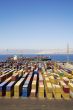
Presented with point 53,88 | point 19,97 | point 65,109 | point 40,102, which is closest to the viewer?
point 65,109

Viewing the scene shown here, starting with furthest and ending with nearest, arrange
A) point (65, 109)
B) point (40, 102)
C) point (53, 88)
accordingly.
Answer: point (53, 88) < point (40, 102) < point (65, 109)

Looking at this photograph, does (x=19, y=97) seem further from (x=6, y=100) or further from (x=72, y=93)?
(x=72, y=93)

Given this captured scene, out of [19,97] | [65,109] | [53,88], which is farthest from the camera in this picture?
[53,88]

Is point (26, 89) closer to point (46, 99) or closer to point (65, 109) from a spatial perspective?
point (46, 99)

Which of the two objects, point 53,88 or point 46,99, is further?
point 53,88

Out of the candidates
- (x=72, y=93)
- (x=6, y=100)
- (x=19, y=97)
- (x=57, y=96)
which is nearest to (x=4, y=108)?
(x=6, y=100)

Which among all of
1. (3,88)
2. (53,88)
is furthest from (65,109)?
(3,88)
